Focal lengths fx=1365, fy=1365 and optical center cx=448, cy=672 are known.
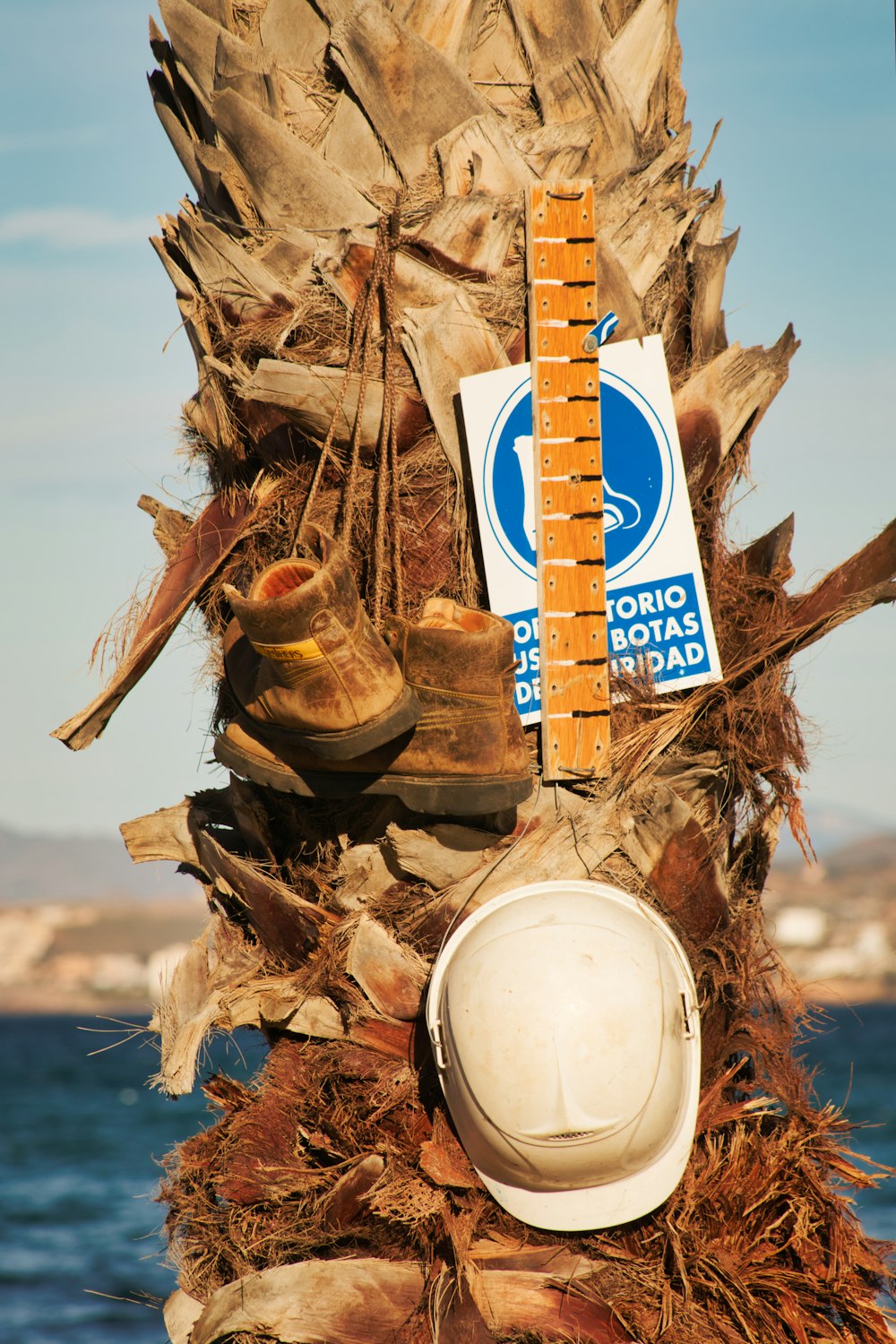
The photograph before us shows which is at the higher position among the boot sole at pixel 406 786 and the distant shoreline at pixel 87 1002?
the boot sole at pixel 406 786

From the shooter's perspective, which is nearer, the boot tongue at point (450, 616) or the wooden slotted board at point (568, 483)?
the boot tongue at point (450, 616)

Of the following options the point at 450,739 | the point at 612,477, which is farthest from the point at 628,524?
the point at 450,739

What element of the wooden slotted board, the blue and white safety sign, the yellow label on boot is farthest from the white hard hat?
the yellow label on boot

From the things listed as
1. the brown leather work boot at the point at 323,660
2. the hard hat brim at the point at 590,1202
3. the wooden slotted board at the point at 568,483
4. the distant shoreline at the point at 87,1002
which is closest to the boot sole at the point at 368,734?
the brown leather work boot at the point at 323,660

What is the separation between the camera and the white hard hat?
3059 millimetres

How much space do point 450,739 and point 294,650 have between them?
425mm

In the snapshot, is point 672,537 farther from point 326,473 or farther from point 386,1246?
point 386,1246

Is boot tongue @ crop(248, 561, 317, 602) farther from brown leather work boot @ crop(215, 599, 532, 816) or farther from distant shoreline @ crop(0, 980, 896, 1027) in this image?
distant shoreline @ crop(0, 980, 896, 1027)

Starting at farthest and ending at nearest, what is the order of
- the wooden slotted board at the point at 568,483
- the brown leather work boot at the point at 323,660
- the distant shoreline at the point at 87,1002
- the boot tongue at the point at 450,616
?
1. the distant shoreline at the point at 87,1002
2. the wooden slotted board at the point at 568,483
3. the boot tongue at the point at 450,616
4. the brown leather work boot at the point at 323,660

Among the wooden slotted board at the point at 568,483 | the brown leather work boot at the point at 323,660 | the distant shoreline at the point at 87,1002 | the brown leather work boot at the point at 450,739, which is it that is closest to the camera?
the brown leather work boot at the point at 323,660

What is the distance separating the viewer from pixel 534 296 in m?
3.50

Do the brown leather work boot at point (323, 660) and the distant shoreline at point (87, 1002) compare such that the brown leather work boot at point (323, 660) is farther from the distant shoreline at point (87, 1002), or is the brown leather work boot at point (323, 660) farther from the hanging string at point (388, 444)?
the distant shoreline at point (87, 1002)

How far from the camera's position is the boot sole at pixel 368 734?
3.03 metres

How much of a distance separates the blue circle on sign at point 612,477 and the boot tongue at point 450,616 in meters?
0.26
